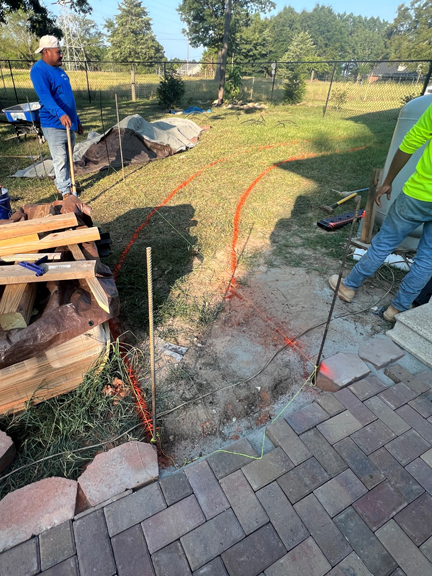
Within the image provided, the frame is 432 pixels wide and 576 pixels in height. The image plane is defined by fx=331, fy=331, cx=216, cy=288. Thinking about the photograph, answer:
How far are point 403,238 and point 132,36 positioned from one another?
5212cm

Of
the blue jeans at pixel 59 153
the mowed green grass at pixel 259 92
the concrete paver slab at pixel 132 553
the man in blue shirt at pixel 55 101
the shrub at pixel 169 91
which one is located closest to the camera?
the concrete paver slab at pixel 132 553

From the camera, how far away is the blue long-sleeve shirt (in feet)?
13.5

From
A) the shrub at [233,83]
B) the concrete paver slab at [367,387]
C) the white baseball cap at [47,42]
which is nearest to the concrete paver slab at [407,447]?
the concrete paver slab at [367,387]

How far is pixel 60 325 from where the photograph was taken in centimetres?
191

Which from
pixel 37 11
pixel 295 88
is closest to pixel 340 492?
pixel 37 11

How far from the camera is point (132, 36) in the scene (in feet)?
139

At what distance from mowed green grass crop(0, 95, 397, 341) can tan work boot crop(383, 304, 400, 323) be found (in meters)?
1.13

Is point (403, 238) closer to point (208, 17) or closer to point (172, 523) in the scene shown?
point (172, 523)

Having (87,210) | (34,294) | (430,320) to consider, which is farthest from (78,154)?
(430,320)

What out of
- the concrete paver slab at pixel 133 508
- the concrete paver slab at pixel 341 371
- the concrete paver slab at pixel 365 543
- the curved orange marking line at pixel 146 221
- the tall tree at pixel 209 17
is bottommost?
the curved orange marking line at pixel 146 221

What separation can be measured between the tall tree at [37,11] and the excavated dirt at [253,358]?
12729 mm

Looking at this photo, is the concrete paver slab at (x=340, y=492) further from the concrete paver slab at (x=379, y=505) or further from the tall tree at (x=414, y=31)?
the tall tree at (x=414, y=31)

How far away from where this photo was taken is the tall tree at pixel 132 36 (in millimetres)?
38406

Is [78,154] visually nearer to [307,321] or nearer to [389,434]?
[307,321]
